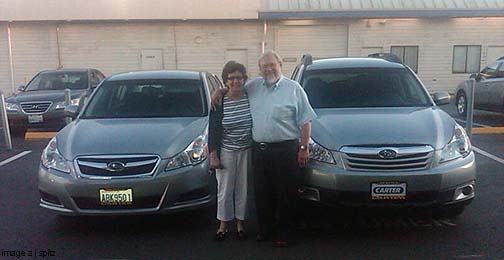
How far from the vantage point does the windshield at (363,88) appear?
5707 mm

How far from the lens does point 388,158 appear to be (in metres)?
4.40

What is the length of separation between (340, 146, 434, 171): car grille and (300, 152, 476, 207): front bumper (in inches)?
2.2

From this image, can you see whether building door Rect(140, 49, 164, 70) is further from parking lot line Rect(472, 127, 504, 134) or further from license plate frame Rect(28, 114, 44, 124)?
parking lot line Rect(472, 127, 504, 134)

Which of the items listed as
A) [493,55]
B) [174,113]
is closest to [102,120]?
[174,113]

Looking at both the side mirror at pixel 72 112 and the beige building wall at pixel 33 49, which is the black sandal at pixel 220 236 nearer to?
the side mirror at pixel 72 112

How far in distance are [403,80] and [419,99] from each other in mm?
349

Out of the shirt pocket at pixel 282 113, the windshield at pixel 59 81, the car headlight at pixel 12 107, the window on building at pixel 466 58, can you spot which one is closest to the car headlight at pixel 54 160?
the shirt pocket at pixel 282 113

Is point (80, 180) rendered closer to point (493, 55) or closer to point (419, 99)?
point (419, 99)

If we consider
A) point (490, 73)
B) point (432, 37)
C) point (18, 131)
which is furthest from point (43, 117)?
point (432, 37)

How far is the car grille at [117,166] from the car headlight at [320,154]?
4.53ft

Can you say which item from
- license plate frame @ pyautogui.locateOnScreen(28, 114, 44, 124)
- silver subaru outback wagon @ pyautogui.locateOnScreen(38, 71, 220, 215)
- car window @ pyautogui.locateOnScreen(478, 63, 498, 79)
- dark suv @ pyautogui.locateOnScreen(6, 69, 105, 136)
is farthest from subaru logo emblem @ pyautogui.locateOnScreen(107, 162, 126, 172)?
car window @ pyautogui.locateOnScreen(478, 63, 498, 79)

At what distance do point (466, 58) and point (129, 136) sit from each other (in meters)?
20.0

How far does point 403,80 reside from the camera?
6016 millimetres

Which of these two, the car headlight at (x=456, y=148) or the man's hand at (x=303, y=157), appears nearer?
the man's hand at (x=303, y=157)
